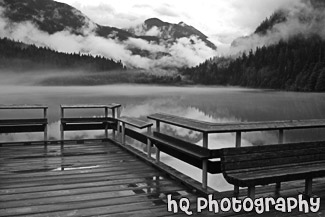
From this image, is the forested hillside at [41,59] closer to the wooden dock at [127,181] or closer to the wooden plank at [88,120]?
the wooden plank at [88,120]

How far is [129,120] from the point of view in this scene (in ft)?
27.7

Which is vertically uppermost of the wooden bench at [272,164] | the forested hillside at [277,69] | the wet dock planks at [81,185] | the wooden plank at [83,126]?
the forested hillside at [277,69]

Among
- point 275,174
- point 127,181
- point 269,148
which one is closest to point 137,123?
point 127,181

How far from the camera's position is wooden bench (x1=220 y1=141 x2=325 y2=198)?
438 centimetres

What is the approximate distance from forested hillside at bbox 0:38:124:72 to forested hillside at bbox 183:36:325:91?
44.8m

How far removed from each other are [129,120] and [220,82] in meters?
157

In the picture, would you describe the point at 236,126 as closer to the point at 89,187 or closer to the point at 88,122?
the point at 89,187

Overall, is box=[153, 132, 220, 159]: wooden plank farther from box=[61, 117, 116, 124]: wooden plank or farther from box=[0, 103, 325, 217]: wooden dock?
box=[61, 117, 116, 124]: wooden plank

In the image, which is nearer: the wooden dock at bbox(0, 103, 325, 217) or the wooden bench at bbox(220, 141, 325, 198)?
the wooden bench at bbox(220, 141, 325, 198)

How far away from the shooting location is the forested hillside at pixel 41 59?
429ft

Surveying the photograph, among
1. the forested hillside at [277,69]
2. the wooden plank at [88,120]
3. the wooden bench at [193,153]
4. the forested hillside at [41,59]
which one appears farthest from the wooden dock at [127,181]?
the forested hillside at [41,59]

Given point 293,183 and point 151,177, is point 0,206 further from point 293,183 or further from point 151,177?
point 293,183

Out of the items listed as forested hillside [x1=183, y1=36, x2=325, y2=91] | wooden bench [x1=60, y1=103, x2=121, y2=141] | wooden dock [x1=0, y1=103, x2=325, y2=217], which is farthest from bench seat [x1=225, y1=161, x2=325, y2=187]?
forested hillside [x1=183, y1=36, x2=325, y2=91]

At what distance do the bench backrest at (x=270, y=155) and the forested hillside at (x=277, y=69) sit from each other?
3548 inches
